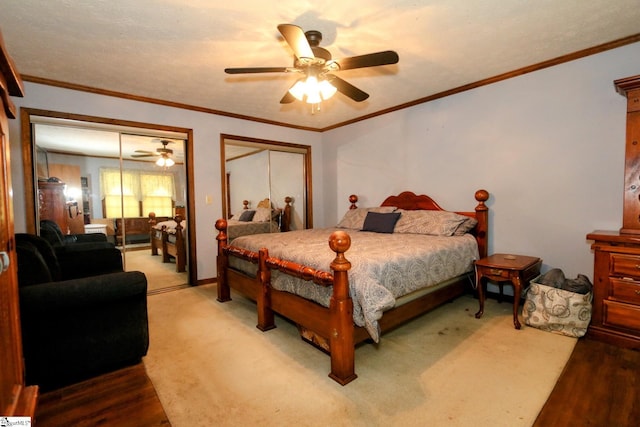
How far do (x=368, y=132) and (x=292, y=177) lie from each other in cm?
156

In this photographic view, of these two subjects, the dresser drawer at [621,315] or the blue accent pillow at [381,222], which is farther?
the blue accent pillow at [381,222]

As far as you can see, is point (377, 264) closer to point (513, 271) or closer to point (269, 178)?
point (513, 271)

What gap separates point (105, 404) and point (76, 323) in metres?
0.54

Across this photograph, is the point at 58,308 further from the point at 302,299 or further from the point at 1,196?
the point at 302,299

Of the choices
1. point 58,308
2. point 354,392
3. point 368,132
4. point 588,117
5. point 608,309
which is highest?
point 368,132

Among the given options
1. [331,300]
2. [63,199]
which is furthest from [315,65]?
[63,199]

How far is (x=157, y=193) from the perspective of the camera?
425cm

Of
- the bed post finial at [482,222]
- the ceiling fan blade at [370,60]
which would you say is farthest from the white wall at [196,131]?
the bed post finial at [482,222]

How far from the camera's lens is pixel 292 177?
5.34 meters

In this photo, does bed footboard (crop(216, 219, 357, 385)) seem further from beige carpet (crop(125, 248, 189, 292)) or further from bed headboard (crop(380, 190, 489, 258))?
bed headboard (crop(380, 190, 489, 258))

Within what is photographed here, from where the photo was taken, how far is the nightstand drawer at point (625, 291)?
220 centimetres

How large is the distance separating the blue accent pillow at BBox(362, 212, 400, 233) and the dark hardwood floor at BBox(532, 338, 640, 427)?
6.58 ft

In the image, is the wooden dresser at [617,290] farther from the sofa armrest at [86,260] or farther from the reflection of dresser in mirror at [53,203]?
the reflection of dresser in mirror at [53,203]

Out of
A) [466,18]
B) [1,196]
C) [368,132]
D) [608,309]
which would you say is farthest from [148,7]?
[608,309]
